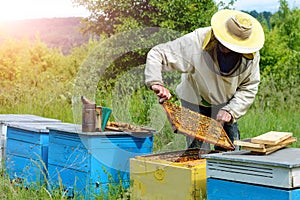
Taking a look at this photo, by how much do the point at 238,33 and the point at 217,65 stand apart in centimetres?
30

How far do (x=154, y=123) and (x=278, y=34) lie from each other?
28.5ft

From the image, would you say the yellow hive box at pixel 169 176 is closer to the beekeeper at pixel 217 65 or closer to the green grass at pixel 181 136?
the green grass at pixel 181 136

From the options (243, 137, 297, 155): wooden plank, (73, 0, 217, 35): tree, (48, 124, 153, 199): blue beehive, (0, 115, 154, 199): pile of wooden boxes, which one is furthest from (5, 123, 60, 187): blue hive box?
(73, 0, 217, 35): tree

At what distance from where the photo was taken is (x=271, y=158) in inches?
97.6

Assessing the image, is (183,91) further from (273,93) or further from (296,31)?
(296,31)

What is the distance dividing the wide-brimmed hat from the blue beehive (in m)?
0.89

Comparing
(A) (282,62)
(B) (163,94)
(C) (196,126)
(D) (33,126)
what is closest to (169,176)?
(C) (196,126)

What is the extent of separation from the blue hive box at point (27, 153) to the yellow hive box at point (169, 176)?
905mm

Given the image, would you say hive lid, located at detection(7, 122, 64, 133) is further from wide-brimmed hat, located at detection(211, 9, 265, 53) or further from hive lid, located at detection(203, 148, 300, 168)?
hive lid, located at detection(203, 148, 300, 168)

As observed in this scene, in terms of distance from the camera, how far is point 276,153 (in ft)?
8.78

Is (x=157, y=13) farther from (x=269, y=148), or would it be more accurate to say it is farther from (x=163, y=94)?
(x=269, y=148)

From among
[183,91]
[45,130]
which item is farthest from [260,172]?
[45,130]

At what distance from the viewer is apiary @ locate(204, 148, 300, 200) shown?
2324mm

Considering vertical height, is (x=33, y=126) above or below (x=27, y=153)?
above
